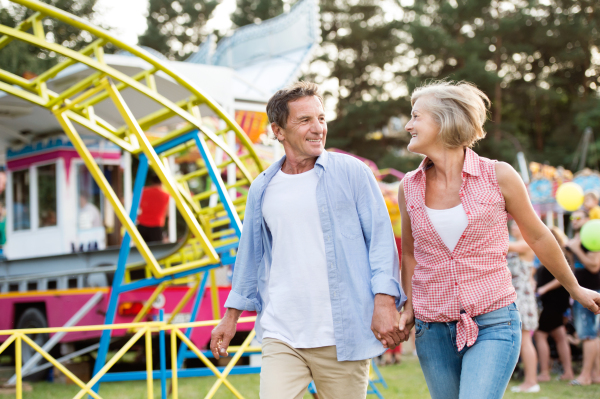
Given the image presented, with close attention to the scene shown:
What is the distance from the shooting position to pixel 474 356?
98.0 inches

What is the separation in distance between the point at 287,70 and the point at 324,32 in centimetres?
2347

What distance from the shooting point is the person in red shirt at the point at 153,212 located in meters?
8.77

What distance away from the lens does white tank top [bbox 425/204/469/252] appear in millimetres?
2568

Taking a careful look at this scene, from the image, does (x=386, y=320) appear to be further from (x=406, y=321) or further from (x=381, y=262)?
(x=381, y=262)

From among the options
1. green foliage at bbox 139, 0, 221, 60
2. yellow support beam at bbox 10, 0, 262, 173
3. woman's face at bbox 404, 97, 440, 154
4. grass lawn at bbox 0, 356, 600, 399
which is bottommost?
grass lawn at bbox 0, 356, 600, 399

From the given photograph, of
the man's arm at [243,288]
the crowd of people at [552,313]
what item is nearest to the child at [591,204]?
the crowd of people at [552,313]

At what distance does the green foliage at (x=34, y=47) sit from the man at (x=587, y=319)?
14347mm

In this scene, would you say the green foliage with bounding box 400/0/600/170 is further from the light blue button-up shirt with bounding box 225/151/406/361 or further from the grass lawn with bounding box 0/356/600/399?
the light blue button-up shirt with bounding box 225/151/406/361

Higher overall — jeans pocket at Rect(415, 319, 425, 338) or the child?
the child

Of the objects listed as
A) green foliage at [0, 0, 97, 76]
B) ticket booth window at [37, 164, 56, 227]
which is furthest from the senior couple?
green foliage at [0, 0, 97, 76]

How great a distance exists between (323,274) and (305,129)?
675 mm

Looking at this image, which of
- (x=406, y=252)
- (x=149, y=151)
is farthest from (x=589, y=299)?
(x=149, y=151)

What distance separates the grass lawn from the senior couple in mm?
4016

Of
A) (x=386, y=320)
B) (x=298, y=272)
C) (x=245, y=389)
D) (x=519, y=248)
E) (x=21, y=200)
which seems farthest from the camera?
(x=21, y=200)
